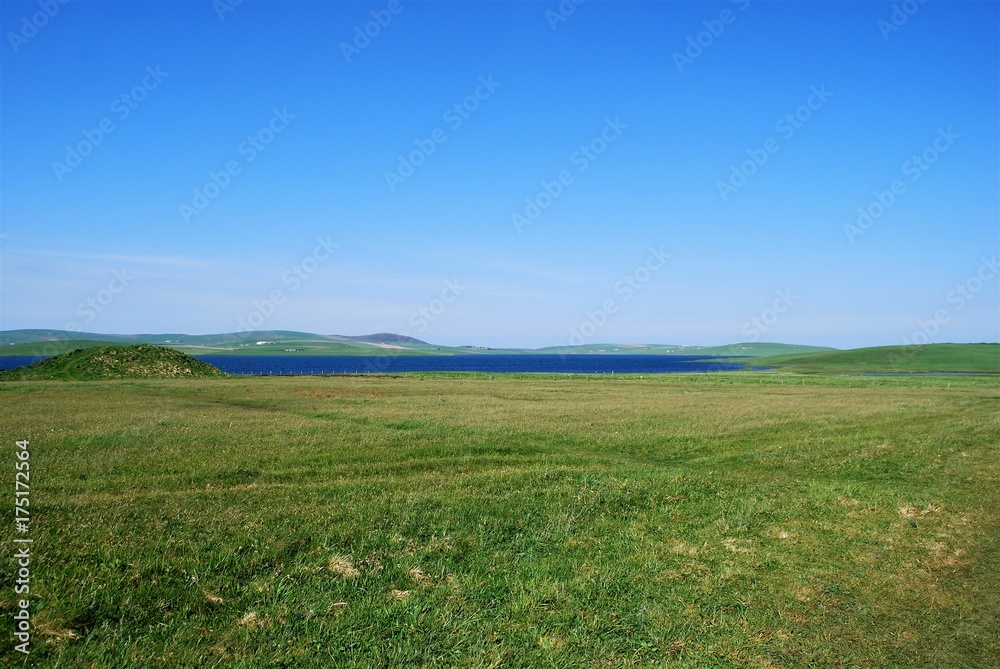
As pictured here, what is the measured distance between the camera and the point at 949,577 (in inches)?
464

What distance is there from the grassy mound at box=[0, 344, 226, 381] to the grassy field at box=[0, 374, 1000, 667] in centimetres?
6244

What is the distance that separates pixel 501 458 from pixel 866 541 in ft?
42.6

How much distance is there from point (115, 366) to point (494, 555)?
287 ft

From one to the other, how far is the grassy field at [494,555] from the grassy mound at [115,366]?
6244 centimetres

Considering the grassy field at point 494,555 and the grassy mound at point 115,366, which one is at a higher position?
the grassy mound at point 115,366

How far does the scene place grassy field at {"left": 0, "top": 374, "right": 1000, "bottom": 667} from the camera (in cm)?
895

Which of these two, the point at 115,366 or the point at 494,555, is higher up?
the point at 115,366

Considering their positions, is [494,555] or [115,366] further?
[115,366]

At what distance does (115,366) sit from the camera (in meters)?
82.7

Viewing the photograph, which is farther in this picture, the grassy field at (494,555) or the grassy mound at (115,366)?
the grassy mound at (115,366)

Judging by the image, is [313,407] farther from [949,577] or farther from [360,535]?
[949,577]

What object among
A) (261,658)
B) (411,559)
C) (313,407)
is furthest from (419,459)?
(313,407)

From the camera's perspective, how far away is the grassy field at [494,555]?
8.95m

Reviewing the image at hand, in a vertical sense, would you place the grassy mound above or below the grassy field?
above
